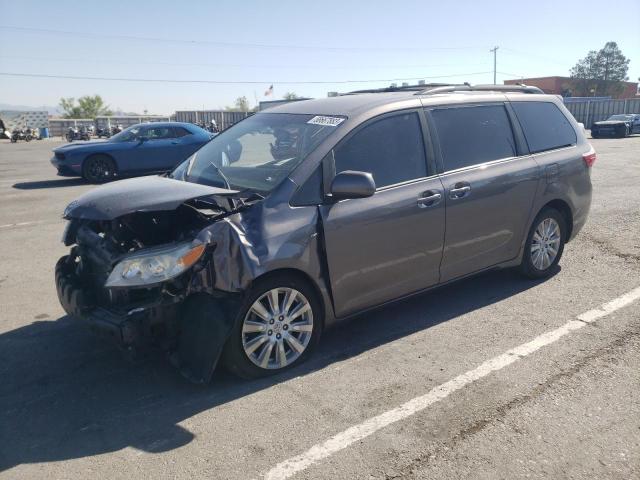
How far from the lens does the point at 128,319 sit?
3363 millimetres

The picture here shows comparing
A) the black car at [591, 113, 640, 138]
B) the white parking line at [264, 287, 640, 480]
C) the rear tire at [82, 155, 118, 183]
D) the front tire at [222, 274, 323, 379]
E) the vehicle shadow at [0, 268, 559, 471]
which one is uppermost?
the rear tire at [82, 155, 118, 183]

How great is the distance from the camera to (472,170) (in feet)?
15.5

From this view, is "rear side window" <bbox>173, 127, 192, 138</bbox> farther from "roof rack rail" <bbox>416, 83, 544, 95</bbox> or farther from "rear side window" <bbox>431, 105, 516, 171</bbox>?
"rear side window" <bbox>431, 105, 516, 171</bbox>

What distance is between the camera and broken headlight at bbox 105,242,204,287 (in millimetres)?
3400

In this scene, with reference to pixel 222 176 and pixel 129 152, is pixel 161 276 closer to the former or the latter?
pixel 222 176

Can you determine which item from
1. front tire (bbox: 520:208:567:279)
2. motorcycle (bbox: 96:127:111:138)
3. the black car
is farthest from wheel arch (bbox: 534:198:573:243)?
motorcycle (bbox: 96:127:111:138)

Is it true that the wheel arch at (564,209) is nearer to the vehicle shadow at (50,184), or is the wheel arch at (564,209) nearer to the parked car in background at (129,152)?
the parked car in background at (129,152)

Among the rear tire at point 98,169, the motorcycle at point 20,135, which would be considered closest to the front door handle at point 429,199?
the rear tire at point 98,169

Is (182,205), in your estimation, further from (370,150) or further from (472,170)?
(472,170)

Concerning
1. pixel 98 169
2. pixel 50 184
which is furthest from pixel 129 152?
pixel 50 184

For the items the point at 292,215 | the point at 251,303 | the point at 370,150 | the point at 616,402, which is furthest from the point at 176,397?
the point at 616,402

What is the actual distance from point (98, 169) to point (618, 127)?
28017 millimetres

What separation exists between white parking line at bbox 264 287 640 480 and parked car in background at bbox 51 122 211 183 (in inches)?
463

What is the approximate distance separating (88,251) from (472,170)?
3.11 metres
